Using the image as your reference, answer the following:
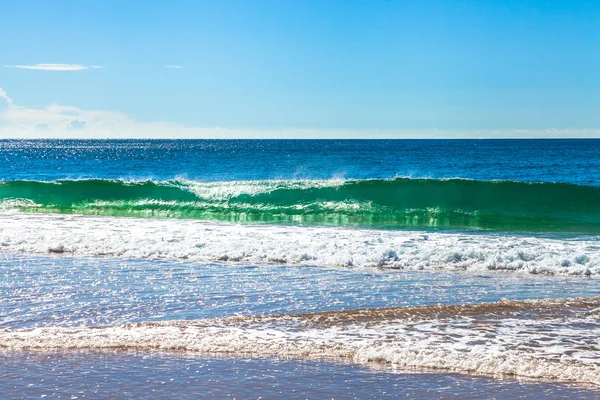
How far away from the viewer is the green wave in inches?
809

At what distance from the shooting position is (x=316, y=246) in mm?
12930

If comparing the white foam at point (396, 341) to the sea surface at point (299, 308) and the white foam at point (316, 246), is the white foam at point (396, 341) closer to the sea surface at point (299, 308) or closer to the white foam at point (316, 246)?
the sea surface at point (299, 308)

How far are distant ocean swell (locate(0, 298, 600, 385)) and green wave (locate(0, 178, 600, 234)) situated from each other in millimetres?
10705

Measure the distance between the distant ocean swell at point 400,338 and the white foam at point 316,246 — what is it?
143 inches

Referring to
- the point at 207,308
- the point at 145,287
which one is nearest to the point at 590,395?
the point at 207,308

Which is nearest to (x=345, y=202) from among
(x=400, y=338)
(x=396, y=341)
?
(x=400, y=338)

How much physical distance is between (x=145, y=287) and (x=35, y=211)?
1668 cm

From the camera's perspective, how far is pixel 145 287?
9.63 meters

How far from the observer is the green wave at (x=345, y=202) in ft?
67.4

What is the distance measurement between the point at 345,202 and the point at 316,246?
35.5ft

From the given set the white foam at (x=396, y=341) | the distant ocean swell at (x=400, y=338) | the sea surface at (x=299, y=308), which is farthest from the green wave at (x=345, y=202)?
the white foam at (x=396, y=341)

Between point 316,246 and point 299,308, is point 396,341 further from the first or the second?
point 316,246

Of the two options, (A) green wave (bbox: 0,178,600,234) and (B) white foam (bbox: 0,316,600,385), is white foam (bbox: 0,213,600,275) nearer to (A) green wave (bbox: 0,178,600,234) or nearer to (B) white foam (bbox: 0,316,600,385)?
(A) green wave (bbox: 0,178,600,234)

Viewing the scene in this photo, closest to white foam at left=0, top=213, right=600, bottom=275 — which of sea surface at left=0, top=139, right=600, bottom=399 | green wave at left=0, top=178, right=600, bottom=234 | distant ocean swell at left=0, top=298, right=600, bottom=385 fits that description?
sea surface at left=0, top=139, right=600, bottom=399
